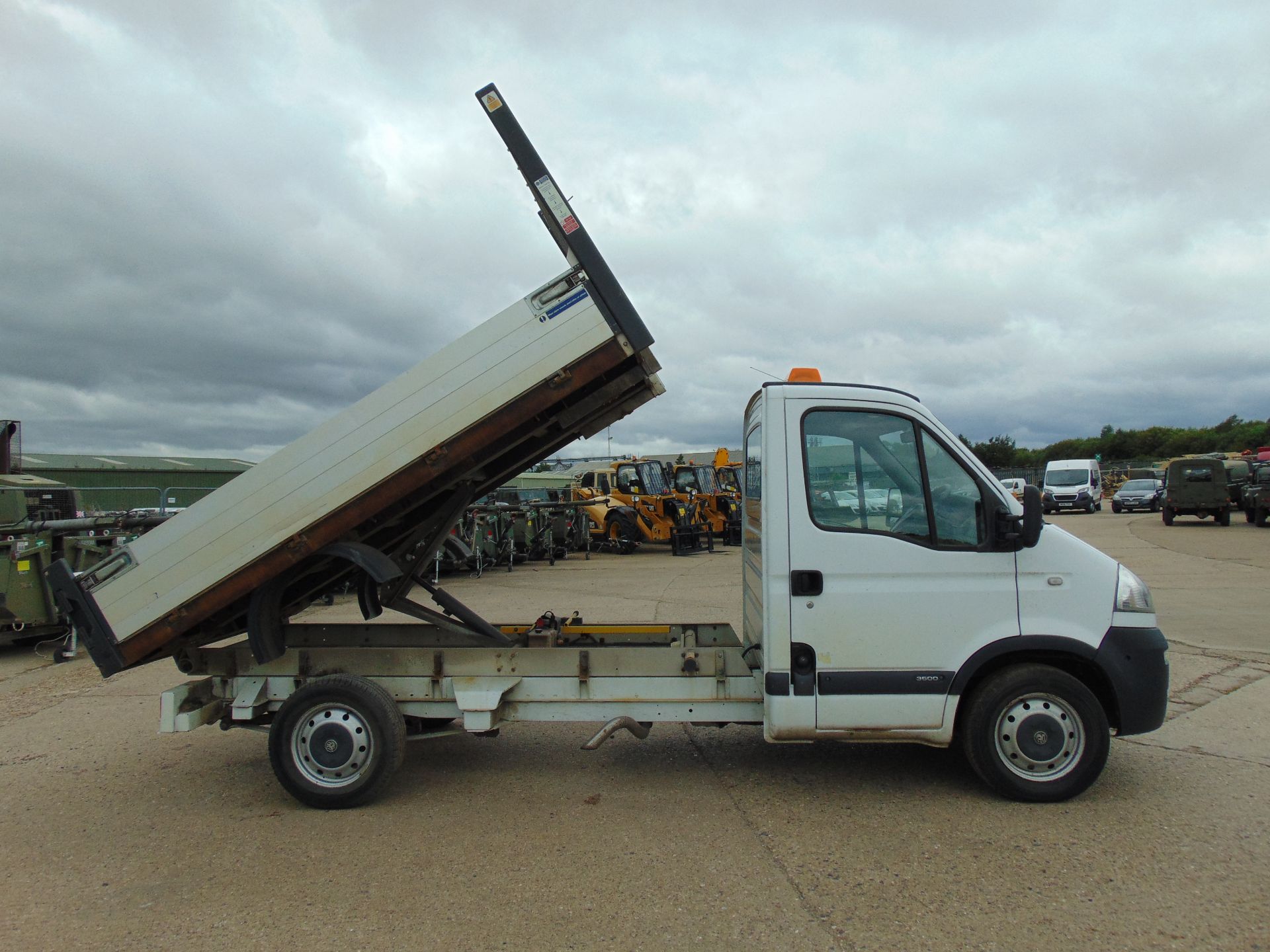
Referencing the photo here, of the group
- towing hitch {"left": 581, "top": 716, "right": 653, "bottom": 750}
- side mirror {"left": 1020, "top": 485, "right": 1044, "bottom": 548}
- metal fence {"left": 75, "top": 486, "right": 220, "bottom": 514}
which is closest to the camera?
side mirror {"left": 1020, "top": 485, "right": 1044, "bottom": 548}

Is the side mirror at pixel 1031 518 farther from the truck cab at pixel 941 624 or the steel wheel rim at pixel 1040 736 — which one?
the steel wheel rim at pixel 1040 736

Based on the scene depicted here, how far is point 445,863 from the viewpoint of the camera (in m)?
3.94

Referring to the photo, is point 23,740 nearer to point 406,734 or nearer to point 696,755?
point 406,734

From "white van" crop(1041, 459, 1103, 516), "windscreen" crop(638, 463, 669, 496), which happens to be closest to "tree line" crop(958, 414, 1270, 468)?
"white van" crop(1041, 459, 1103, 516)

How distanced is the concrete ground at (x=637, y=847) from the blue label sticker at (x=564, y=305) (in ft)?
8.57

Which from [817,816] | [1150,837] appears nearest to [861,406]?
[817,816]

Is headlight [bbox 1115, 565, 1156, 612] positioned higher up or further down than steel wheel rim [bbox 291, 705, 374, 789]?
higher up

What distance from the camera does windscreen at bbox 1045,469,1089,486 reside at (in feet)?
121

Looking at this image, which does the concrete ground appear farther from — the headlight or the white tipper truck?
the headlight

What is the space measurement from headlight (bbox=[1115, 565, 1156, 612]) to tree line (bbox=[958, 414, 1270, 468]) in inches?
3033

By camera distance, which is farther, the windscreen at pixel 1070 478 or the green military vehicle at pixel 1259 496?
the windscreen at pixel 1070 478

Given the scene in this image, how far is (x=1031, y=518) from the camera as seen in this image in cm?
426

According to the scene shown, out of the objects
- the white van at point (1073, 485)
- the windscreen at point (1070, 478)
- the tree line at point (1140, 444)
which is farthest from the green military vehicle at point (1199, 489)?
the tree line at point (1140, 444)

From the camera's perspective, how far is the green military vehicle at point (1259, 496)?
24188 millimetres
